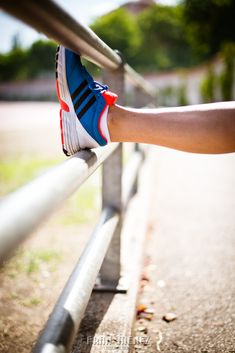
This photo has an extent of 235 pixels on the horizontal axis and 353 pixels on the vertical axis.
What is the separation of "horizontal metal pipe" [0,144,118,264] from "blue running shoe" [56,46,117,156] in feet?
1.30

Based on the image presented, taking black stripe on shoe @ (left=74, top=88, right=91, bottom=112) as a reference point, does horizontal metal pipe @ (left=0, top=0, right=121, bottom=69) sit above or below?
above

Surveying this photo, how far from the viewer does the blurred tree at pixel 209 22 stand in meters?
33.8

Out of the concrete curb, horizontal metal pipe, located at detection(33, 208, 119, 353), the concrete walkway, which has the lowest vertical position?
the concrete walkway

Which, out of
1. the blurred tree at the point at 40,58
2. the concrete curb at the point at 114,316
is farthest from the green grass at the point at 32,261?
the blurred tree at the point at 40,58

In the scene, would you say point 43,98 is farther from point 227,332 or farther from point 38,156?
point 227,332

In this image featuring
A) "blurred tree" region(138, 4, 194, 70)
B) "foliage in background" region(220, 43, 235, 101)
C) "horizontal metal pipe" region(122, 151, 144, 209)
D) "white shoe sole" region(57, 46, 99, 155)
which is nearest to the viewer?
"white shoe sole" region(57, 46, 99, 155)

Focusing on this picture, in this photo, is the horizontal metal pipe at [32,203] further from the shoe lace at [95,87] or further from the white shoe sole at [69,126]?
the shoe lace at [95,87]

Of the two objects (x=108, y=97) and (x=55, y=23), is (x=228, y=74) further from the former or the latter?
(x=55, y=23)

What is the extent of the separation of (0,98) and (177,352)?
187 feet

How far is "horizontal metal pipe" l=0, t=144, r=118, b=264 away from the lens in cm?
46

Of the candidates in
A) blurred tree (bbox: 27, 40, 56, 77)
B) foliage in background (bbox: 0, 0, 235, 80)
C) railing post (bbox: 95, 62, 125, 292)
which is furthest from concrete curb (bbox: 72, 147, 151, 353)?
blurred tree (bbox: 27, 40, 56, 77)

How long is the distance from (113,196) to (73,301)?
782 mm

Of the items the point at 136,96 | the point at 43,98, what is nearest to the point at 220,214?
the point at 136,96

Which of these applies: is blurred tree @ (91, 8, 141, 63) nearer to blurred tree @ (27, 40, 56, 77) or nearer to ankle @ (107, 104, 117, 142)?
blurred tree @ (27, 40, 56, 77)
